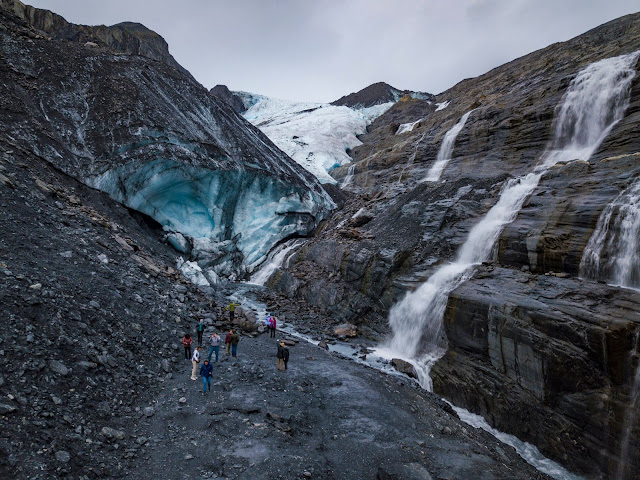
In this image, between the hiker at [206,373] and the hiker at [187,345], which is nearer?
the hiker at [206,373]

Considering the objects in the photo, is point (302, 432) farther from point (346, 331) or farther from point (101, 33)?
point (101, 33)

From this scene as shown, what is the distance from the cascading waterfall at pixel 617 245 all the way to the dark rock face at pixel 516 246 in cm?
34

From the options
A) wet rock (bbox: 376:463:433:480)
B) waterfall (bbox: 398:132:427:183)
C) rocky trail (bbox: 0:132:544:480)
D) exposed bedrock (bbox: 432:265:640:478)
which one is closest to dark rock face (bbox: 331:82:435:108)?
waterfall (bbox: 398:132:427:183)

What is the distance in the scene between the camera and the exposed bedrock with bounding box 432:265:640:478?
898 centimetres

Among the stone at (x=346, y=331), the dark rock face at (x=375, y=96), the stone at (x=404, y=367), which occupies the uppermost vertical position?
the dark rock face at (x=375, y=96)

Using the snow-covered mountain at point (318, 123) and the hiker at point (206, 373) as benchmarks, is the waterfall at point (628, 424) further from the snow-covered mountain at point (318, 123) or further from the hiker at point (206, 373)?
the snow-covered mountain at point (318, 123)

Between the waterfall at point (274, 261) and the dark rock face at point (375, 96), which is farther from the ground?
the dark rock face at point (375, 96)

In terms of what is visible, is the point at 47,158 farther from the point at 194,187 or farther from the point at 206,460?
the point at 206,460

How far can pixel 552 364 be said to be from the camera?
10008 millimetres

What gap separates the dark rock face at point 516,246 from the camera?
30.8 ft

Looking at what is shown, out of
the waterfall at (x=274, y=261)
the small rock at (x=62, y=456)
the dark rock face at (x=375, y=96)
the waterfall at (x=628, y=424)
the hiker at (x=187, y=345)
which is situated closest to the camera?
the small rock at (x=62, y=456)

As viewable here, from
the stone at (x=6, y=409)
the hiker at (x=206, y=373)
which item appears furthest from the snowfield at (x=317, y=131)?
the stone at (x=6, y=409)

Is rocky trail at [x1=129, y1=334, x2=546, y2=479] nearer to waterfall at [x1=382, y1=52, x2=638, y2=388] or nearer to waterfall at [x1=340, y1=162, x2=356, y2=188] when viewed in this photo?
waterfall at [x1=382, y1=52, x2=638, y2=388]

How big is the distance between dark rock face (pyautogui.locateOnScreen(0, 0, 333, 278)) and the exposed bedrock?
16071mm
